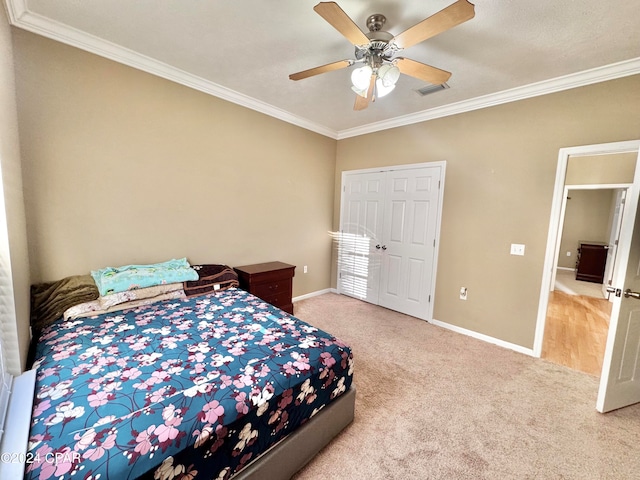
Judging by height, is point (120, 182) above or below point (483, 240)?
above

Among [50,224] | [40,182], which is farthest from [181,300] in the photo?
[40,182]

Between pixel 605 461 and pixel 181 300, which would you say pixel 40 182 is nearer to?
pixel 181 300

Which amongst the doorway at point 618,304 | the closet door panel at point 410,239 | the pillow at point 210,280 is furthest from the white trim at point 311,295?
the doorway at point 618,304

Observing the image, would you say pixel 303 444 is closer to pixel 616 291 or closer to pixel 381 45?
pixel 616 291

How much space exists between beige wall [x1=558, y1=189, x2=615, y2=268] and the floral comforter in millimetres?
7762

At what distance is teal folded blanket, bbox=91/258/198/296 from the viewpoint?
2.12 m

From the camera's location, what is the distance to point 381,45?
5.62 feet

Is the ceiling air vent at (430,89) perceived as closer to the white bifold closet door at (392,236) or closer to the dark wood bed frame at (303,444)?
the white bifold closet door at (392,236)

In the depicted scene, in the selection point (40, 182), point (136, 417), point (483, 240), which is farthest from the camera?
point (483, 240)

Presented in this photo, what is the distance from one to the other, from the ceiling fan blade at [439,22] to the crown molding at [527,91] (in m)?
1.85

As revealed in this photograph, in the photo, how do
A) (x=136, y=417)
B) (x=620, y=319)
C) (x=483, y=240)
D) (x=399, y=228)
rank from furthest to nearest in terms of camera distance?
(x=399, y=228) → (x=483, y=240) → (x=620, y=319) → (x=136, y=417)

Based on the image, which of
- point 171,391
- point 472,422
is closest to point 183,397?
point 171,391

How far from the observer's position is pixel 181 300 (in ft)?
7.88

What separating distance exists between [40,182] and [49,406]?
1811 mm
